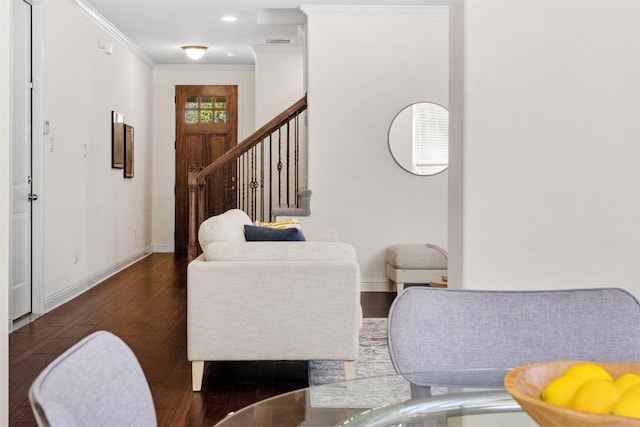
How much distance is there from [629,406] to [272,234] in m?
3.40

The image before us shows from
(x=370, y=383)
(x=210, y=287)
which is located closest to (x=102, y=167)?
(x=210, y=287)

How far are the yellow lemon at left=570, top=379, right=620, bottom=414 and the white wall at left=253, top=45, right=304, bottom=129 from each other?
865 cm

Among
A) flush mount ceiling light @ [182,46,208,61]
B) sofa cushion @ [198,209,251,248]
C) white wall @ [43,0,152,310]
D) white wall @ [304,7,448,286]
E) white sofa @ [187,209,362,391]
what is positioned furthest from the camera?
flush mount ceiling light @ [182,46,208,61]

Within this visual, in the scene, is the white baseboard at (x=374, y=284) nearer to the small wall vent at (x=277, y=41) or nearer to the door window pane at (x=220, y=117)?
the small wall vent at (x=277, y=41)

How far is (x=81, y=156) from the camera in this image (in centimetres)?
680

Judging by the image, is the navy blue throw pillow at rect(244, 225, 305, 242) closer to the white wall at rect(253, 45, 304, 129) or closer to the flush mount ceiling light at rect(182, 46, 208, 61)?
the flush mount ceiling light at rect(182, 46, 208, 61)

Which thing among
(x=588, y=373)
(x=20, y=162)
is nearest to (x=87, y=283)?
(x=20, y=162)

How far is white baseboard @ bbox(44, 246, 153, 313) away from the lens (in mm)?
6043

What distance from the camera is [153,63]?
10.3m

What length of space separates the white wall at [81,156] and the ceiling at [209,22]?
0.30m

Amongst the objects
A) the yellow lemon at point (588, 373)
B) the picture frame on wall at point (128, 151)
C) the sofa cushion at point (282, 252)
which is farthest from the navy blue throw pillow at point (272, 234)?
the picture frame on wall at point (128, 151)

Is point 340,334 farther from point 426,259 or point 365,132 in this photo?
point 365,132

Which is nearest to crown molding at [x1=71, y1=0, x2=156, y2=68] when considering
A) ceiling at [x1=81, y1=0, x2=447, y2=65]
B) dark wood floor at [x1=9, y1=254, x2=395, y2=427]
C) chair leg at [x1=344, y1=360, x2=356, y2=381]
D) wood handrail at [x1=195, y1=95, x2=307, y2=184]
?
ceiling at [x1=81, y1=0, x2=447, y2=65]

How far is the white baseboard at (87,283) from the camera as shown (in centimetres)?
604
